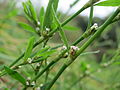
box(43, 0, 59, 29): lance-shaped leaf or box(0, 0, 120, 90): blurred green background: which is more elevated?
box(43, 0, 59, 29): lance-shaped leaf

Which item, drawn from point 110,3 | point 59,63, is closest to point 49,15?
point 110,3

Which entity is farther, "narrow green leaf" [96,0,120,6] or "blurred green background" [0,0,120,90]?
"blurred green background" [0,0,120,90]

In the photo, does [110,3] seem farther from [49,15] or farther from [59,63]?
[59,63]

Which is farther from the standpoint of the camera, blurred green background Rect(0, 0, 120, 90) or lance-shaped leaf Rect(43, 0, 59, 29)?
blurred green background Rect(0, 0, 120, 90)

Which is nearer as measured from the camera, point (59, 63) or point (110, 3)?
point (110, 3)

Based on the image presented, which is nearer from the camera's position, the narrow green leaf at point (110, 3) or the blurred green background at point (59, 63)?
Result: the narrow green leaf at point (110, 3)

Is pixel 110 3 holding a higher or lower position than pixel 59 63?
higher

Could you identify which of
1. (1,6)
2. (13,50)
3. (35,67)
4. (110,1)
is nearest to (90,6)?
(110,1)

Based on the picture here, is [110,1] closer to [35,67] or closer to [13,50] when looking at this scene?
[35,67]

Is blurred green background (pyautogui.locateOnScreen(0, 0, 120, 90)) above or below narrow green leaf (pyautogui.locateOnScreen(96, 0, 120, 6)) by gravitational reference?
below

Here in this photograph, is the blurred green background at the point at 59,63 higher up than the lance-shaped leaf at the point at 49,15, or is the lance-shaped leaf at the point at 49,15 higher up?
the lance-shaped leaf at the point at 49,15

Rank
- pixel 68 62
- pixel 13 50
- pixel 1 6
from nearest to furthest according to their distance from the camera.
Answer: pixel 68 62, pixel 13 50, pixel 1 6
